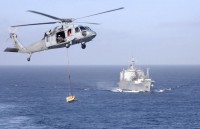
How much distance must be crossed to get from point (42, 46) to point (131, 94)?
11238 centimetres

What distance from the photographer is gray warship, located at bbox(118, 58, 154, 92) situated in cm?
14862

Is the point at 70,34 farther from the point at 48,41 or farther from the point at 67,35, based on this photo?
the point at 48,41

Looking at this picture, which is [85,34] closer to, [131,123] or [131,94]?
[131,123]

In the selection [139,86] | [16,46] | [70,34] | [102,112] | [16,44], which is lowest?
[102,112]

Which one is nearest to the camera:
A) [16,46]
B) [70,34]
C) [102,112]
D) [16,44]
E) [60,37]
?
[70,34]

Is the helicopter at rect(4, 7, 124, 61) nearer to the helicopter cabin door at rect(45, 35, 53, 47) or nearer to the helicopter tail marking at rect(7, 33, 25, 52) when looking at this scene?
the helicopter cabin door at rect(45, 35, 53, 47)

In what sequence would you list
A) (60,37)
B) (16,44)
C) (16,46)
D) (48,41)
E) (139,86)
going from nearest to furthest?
(60,37) < (48,41) < (16,46) < (16,44) < (139,86)

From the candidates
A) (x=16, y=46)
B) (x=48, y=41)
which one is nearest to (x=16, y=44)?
(x=16, y=46)

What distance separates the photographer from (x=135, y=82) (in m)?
150

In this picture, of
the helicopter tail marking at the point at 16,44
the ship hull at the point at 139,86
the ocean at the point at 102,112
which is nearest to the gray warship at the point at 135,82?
the ship hull at the point at 139,86

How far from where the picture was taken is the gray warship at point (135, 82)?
148625mm

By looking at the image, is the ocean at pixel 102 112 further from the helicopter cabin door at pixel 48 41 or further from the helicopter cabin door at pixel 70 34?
the helicopter cabin door at pixel 70 34

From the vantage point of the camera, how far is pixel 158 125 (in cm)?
8588

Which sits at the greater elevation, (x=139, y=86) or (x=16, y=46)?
(x=16, y=46)
